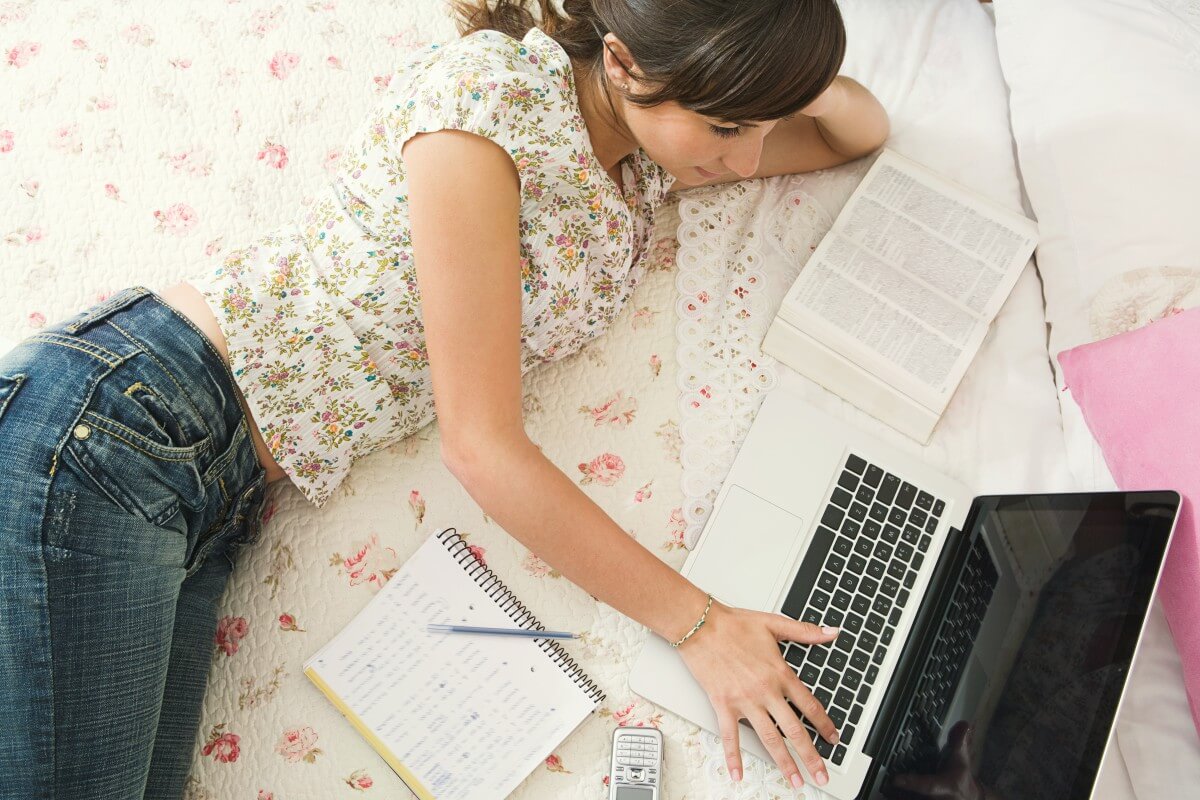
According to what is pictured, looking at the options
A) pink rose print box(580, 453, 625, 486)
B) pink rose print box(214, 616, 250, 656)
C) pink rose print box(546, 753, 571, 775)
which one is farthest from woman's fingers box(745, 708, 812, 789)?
pink rose print box(214, 616, 250, 656)

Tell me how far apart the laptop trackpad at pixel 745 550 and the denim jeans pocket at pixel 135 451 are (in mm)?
653

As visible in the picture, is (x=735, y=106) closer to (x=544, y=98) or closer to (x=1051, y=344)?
(x=544, y=98)

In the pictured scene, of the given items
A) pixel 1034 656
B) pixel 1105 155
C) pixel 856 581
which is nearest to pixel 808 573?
pixel 856 581

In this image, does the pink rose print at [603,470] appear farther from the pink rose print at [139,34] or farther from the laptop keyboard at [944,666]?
the pink rose print at [139,34]

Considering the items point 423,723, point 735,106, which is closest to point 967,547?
point 735,106

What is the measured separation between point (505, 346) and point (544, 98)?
30 cm

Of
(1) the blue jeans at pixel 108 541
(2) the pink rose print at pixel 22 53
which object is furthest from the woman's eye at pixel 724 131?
(2) the pink rose print at pixel 22 53

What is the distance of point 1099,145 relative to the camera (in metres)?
1.20

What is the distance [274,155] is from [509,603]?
829 millimetres

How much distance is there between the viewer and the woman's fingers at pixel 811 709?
Result: 3.23ft

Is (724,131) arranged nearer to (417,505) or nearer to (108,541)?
(417,505)

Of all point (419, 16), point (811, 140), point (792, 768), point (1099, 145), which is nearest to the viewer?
point (792, 768)

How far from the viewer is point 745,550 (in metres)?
1.10

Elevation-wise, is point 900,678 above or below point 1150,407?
below
